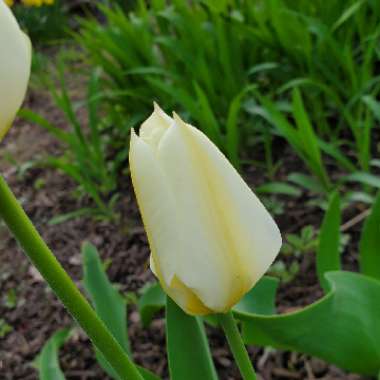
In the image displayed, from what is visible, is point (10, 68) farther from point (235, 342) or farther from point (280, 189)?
point (280, 189)

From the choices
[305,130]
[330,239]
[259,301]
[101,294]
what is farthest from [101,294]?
[305,130]

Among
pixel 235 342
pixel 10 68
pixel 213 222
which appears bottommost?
pixel 235 342

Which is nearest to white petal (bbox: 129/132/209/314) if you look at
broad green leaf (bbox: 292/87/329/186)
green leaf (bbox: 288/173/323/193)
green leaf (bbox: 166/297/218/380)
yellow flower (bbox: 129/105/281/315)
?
yellow flower (bbox: 129/105/281/315)

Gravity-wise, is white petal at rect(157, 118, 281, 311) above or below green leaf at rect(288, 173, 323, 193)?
above

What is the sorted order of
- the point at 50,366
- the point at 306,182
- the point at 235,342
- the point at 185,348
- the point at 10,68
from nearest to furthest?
the point at 10,68 < the point at 235,342 < the point at 185,348 < the point at 50,366 < the point at 306,182

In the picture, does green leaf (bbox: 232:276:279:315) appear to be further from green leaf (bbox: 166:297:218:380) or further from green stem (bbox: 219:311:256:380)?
green stem (bbox: 219:311:256:380)

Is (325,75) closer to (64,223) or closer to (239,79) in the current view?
(239,79)
